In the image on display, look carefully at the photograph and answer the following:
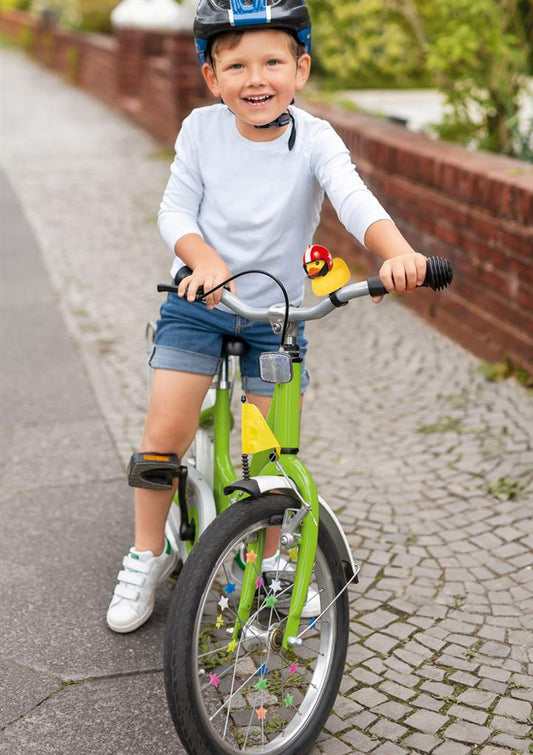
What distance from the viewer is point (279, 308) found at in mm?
2502

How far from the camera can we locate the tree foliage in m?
6.24

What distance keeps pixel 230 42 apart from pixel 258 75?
0.10 meters

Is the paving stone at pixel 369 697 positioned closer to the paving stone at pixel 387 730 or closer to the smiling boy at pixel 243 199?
the paving stone at pixel 387 730

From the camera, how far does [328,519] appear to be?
8.71 feet

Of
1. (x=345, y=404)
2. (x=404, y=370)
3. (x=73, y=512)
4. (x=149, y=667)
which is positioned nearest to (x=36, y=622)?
(x=149, y=667)

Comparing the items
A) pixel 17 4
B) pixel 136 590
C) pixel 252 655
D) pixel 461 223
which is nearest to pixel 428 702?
pixel 252 655

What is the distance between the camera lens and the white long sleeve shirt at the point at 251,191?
2789mm

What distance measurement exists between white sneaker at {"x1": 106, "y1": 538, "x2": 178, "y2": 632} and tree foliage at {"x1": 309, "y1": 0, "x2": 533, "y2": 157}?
155 inches

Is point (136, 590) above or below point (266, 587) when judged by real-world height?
below

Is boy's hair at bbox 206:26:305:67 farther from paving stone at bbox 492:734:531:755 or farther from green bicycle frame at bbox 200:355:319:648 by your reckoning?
paving stone at bbox 492:734:531:755

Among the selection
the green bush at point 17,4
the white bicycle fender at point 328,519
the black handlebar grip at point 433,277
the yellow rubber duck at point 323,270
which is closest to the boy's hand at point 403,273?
the black handlebar grip at point 433,277

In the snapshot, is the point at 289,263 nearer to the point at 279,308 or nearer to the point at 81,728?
the point at 279,308

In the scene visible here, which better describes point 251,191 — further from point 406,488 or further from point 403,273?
point 406,488

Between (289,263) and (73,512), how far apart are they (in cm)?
163
